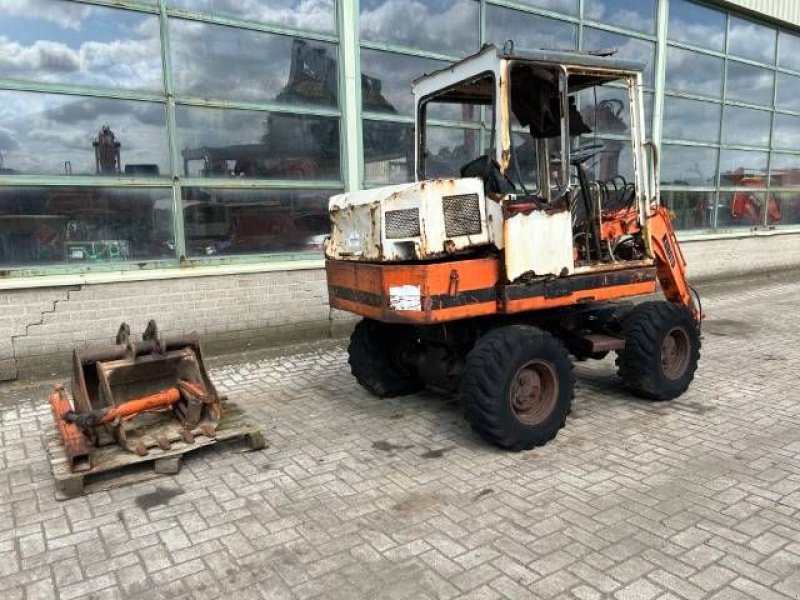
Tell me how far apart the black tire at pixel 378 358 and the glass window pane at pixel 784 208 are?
12.0 meters

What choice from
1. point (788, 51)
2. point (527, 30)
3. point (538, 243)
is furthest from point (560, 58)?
point (788, 51)

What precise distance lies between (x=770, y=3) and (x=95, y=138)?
13.2m

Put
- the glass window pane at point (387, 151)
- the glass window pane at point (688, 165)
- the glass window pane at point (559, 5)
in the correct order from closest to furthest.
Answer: the glass window pane at point (387, 151) → the glass window pane at point (559, 5) → the glass window pane at point (688, 165)

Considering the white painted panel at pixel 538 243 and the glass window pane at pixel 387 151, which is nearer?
the white painted panel at pixel 538 243

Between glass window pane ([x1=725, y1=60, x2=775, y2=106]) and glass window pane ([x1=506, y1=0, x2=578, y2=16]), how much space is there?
473cm

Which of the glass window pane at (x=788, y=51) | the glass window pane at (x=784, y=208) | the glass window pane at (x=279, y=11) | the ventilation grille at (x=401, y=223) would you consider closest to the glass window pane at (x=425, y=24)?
the glass window pane at (x=279, y=11)

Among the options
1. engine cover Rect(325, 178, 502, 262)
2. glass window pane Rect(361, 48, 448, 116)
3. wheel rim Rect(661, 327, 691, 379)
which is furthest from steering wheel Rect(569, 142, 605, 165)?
glass window pane Rect(361, 48, 448, 116)

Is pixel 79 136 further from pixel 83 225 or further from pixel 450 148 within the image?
pixel 450 148

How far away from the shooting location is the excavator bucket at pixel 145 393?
4.20 m

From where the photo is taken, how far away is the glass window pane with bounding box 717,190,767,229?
12812 millimetres

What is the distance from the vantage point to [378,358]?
5680mm

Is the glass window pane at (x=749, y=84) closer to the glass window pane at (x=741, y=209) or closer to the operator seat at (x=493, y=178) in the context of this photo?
the glass window pane at (x=741, y=209)

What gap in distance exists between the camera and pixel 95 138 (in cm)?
631

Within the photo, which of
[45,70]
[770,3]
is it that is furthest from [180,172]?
[770,3]
